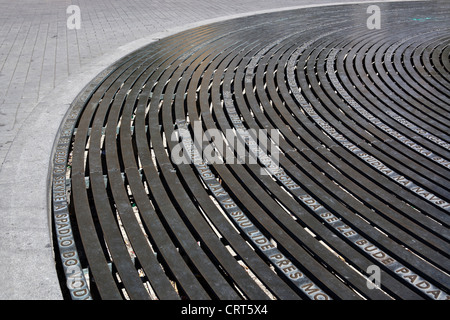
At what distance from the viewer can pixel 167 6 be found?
1418 centimetres

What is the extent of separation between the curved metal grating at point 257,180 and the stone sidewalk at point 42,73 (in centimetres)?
19

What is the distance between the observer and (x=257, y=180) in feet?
14.3

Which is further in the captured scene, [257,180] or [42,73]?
[42,73]

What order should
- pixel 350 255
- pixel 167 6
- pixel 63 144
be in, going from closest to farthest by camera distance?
pixel 350 255
pixel 63 144
pixel 167 6

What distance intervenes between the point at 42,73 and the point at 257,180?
17.2 feet

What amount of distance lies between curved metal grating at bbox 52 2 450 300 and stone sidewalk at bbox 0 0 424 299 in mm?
191

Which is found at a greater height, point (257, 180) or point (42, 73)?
point (42, 73)

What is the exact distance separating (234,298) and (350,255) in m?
0.96

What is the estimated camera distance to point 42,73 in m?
7.88

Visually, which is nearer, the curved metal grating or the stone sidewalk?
the curved metal grating

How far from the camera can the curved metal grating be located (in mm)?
3197

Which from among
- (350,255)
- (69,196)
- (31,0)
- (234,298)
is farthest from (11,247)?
(31,0)

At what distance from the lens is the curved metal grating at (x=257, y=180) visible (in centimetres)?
320

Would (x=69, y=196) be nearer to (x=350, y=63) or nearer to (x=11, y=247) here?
(x=11, y=247)
